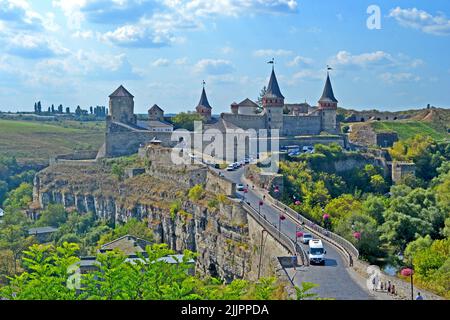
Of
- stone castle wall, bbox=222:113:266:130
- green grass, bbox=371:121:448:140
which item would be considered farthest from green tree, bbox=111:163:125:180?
green grass, bbox=371:121:448:140

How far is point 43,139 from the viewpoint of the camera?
142000 millimetres

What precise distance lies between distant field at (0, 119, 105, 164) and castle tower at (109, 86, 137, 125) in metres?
38.8

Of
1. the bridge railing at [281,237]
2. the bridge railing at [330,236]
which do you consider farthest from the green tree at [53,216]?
the bridge railing at [281,237]

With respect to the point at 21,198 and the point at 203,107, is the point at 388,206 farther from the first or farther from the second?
the point at 21,198

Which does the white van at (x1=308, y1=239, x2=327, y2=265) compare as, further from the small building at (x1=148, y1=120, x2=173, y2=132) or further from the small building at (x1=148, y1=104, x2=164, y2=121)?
the small building at (x1=148, y1=104, x2=164, y2=121)

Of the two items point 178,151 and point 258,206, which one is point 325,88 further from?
point 258,206

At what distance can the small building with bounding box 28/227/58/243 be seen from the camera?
6062cm

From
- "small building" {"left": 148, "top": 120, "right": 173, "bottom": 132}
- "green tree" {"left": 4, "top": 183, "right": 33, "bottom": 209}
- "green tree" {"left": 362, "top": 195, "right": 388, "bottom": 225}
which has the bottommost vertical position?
"green tree" {"left": 4, "top": 183, "right": 33, "bottom": 209}

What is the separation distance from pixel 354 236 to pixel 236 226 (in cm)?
709

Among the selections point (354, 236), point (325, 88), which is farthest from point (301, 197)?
point (325, 88)

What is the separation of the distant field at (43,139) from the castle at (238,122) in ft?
128

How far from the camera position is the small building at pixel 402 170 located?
67188 mm

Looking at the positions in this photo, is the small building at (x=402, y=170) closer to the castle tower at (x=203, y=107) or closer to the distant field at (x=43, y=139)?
the castle tower at (x=203, y=107)

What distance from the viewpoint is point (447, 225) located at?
4116cm
